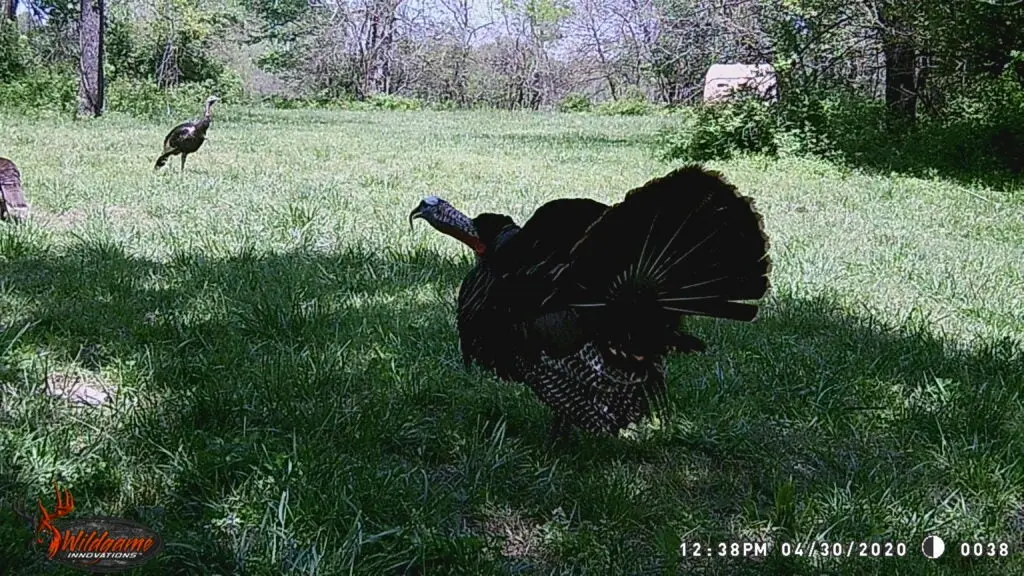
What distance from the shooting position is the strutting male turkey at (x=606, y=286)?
2.49 m

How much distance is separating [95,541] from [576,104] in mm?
33257

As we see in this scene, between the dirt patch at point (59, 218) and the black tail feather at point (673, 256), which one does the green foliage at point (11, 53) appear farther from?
the black tail feather at point (673, 256)

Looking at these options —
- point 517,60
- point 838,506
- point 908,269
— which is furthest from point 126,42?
point 838,506

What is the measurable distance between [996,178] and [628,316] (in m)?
9.74

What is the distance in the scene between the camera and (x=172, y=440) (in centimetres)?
279

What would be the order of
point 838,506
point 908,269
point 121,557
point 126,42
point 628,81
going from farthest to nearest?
point 628,81 < point 126,42 < point 908,269 < point 838,506 < point 121,557

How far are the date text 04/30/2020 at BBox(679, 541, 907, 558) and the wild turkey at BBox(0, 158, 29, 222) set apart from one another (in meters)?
5.24

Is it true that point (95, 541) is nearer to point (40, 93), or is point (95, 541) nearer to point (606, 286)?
point (606, 286)

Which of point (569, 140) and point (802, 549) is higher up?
point (569, 140)

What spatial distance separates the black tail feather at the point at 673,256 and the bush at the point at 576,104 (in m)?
31.6

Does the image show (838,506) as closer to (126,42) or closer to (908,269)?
(908,269)

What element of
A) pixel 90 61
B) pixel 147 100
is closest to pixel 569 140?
pixel 147 100

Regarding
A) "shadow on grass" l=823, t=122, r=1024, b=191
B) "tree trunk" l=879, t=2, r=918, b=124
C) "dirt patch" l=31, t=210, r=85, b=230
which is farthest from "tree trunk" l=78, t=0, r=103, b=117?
"tree trunk" l=879, t=2, r=918, b=124

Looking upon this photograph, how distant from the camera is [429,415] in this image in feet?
10.8
